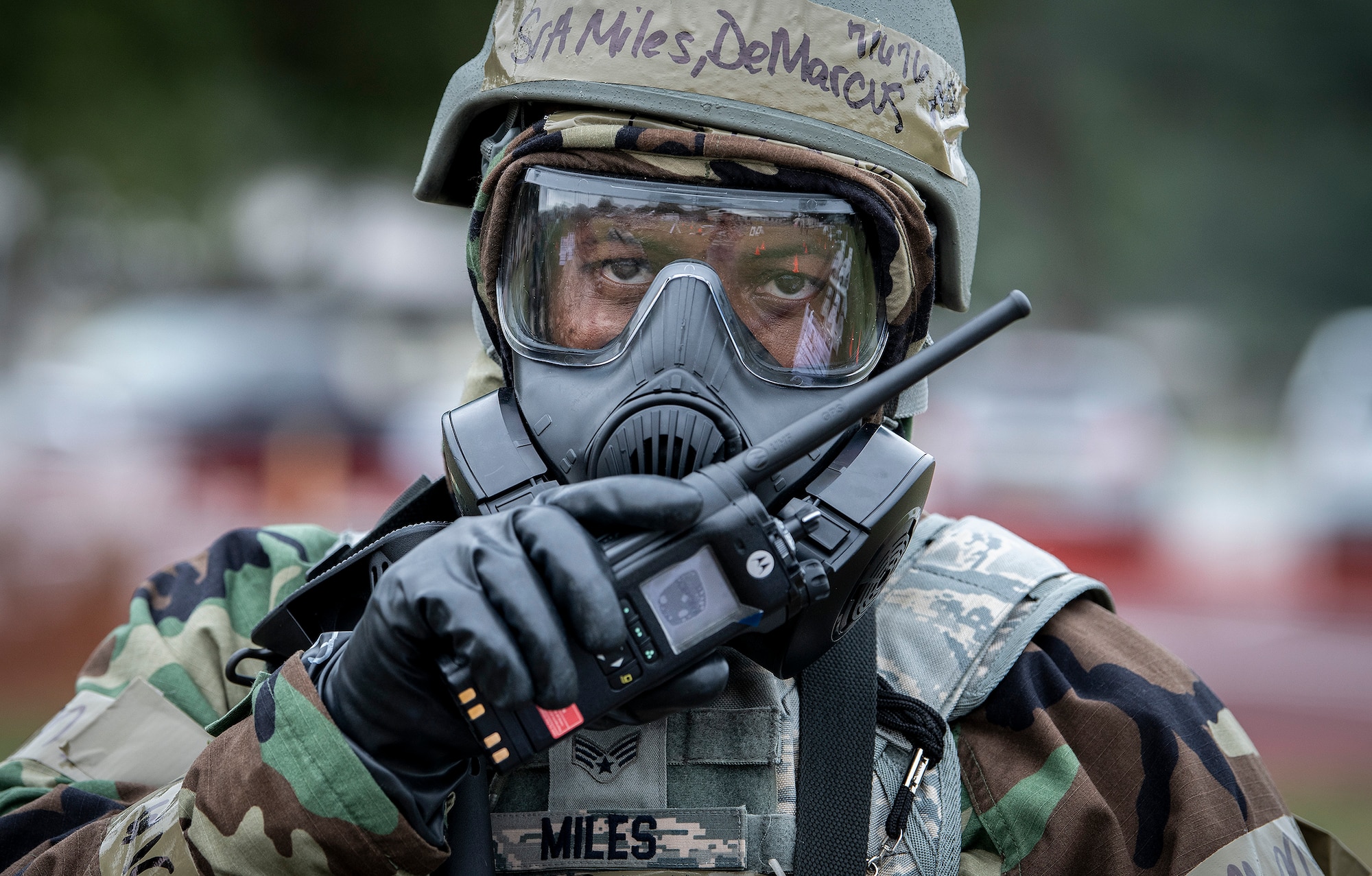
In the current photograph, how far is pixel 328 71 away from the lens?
1190cm

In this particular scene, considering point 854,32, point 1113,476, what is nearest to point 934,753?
point 854,32

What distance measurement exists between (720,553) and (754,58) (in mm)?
956

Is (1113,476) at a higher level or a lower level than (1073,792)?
lower

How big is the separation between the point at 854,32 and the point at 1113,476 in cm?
1061

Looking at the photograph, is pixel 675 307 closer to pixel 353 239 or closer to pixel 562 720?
pixel 562 720

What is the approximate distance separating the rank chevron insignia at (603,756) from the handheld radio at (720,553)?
0.74 ft

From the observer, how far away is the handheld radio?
1.48 metres

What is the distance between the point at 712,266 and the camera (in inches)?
79.0

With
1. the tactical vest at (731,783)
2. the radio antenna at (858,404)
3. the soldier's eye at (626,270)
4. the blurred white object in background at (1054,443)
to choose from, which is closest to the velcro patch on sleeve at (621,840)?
the tactical vest at (731,783)

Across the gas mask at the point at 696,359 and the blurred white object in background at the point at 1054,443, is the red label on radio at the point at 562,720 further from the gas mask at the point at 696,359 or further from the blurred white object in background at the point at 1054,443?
the blurred white object in background at the point at 1054,443

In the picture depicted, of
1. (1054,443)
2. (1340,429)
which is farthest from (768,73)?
(1340,429)

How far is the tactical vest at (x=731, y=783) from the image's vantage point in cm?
180

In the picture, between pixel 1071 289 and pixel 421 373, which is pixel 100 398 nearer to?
pixel 421 373

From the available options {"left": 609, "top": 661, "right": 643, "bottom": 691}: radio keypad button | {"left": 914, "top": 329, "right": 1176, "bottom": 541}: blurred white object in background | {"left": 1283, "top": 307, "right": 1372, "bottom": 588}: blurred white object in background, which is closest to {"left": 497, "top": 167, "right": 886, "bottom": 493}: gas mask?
{"left": 609, "top": 661, "right": 643, "bottom": 691}: radio keypad button
